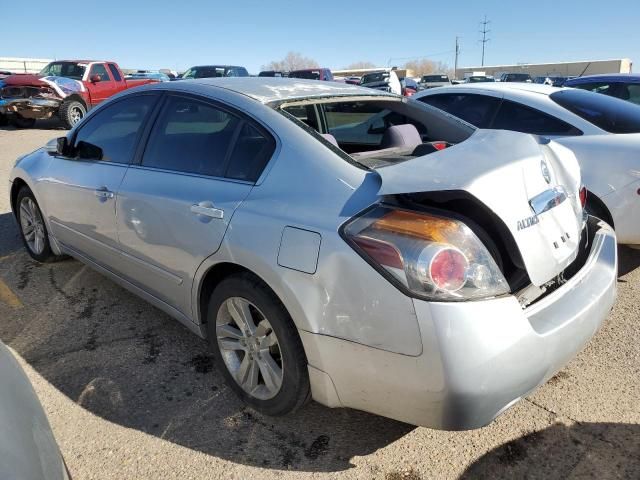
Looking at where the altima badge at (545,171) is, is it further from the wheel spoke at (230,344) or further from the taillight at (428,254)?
the wheel spoke at (230,344)

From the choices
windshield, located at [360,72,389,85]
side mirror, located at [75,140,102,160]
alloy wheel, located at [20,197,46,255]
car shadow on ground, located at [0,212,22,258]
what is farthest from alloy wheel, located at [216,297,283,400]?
windshield, located at [360,72,389,85]

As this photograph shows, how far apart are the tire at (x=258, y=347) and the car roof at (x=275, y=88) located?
1.00 metres

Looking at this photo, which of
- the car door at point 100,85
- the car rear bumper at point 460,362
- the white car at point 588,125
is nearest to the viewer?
the car rear bumper at point 460,362

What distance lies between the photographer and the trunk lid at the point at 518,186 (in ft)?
6.34

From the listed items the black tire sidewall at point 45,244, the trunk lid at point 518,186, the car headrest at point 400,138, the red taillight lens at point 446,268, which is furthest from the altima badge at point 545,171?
the black tire sidewall at point 45,244

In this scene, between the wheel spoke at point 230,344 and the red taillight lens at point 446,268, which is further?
the wheel spoke at point 230,344

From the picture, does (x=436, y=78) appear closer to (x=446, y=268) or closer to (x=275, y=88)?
(x=275, y=88)

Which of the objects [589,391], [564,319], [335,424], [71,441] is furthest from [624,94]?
[71,441]

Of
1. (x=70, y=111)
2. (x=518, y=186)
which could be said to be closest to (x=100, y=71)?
(x=70, y=111)

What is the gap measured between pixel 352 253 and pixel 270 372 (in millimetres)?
829

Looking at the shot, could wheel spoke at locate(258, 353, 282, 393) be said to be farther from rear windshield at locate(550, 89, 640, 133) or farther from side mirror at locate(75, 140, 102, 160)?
rear windshield at locate(550, 89, 640, 133)

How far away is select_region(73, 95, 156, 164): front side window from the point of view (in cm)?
321

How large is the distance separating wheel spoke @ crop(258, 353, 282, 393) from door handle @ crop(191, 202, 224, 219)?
70 cm

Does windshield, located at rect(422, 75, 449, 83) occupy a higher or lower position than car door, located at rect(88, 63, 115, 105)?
lower
